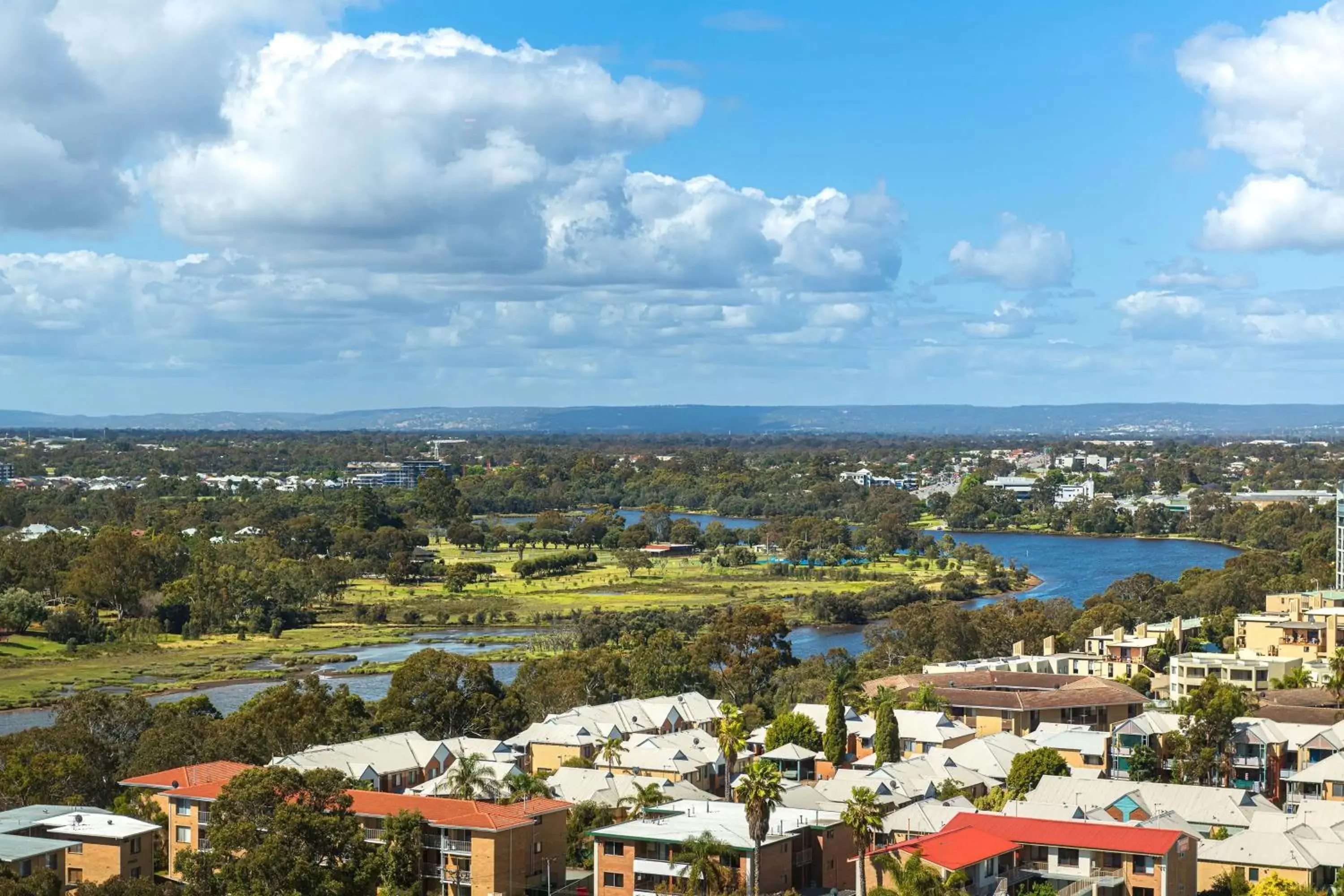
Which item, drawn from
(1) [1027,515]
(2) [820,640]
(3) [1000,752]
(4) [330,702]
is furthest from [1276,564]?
(1) [1027,515]

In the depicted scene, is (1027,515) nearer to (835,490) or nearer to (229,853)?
(835,490)

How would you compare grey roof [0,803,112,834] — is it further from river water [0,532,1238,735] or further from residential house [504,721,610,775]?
river water [0,532,1238,735]

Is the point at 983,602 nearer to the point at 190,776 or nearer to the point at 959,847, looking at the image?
the point at 190,776

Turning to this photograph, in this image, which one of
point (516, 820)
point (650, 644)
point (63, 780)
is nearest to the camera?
point (516, 820)

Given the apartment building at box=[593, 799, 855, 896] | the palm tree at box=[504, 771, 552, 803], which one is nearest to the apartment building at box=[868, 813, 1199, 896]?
the apartment building at box=[593, 799, 855, 896]

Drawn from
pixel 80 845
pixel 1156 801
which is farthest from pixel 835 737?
pixel 80 845
